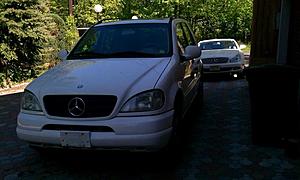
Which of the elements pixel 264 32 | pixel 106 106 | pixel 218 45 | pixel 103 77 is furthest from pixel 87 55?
pixel 218 45

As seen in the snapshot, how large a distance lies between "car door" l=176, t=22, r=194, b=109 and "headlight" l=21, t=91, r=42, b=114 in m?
1.83

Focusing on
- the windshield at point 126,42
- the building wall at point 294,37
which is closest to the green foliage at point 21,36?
the windshield at point 126,42

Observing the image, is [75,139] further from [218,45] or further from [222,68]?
[218,45]

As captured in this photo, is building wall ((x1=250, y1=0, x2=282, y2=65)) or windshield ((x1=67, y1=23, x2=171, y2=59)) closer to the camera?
windshield ((x1=67, y1=23, x2=171, y2=59))

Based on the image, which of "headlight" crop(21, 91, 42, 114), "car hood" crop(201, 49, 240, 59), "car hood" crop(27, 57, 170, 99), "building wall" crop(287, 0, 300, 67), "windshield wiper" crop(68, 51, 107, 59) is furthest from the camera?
"car hood" crop(201, 49, 240, 59)

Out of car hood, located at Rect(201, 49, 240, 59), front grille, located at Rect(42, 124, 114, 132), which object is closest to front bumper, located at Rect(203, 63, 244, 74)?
car hood, located at Rect(201, 49, 240, 59)

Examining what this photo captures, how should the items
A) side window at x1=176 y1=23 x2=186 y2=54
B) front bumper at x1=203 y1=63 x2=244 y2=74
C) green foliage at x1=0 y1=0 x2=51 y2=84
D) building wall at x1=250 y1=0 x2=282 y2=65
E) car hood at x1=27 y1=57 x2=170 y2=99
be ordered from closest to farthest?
car hood at x1=27 y1=57 x2=170 y2=99 < side window at x1=176 y1=23 x2=186 y2=54 < building wall at x1=250 y1=0 x2=282 y2=65 < green foliage at x1=0 y1=0 x2=51 y2=84 < front bumper at x1=203 y1=63 x2=244 y2=74

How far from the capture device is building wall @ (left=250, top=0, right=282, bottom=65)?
9.27 metres

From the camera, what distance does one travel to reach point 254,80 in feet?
15.7

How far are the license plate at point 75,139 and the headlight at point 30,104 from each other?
0.41 m

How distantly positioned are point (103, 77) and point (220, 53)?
327 inches

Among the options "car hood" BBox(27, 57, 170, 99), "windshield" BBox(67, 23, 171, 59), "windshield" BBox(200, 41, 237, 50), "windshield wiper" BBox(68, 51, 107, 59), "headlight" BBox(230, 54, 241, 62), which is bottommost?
"headlight" BBox(230, 54, 241, 62)

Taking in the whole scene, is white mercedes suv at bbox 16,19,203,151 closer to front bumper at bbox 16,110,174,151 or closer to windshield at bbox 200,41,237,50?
front bumper at bbox 16,110,174,151

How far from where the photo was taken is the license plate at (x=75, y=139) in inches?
143
